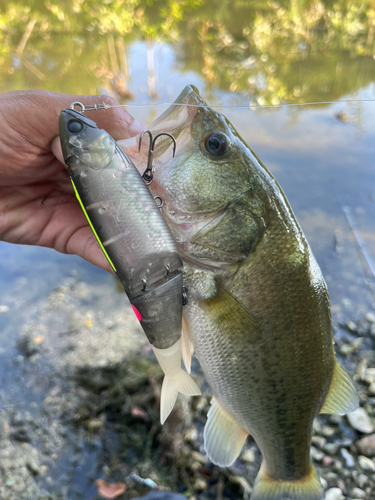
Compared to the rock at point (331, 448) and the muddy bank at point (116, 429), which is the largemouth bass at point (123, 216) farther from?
the rock at point (331, 448)

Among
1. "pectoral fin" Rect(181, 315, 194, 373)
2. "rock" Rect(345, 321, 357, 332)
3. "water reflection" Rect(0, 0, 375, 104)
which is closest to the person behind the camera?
"pectoral fin" Rect(181, 315, 194, 373)

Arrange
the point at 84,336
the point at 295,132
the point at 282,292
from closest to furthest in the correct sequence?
the point at 282,292, the point at 84,336, the point at 295,132

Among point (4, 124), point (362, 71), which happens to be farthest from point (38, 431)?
point (362, 71)

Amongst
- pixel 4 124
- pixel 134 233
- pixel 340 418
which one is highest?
pixel 4 124

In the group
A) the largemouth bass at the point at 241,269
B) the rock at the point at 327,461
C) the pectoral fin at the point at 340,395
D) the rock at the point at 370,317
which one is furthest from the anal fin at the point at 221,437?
the rock at the point at 370,317

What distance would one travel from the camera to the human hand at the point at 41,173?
1657 millimetres

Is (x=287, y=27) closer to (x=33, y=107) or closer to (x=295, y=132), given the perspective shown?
(x=295, y=132)

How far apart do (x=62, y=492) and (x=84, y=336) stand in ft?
4.53

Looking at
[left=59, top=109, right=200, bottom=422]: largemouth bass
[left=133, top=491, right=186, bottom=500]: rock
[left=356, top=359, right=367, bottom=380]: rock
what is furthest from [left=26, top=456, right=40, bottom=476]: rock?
[left=356, top=359, right=367, bottom=380]: rock

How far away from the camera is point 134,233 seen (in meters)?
1.20

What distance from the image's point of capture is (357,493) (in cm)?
250

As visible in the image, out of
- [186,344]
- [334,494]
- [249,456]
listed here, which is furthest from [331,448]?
[186,344]

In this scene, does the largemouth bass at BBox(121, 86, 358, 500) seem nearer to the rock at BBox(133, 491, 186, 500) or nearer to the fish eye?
the fish eye

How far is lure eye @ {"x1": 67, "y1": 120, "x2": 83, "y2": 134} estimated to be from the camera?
117cm
